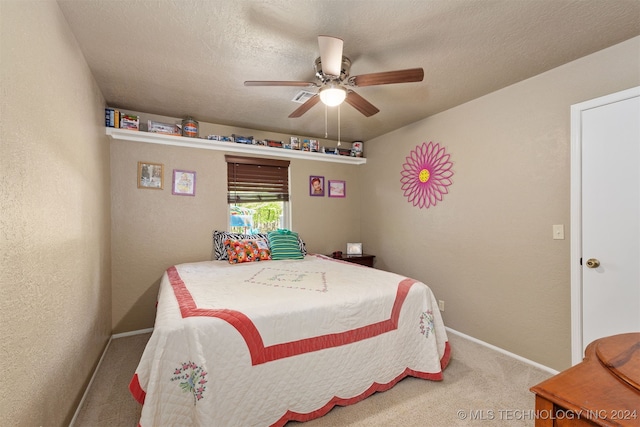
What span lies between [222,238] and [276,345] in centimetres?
204

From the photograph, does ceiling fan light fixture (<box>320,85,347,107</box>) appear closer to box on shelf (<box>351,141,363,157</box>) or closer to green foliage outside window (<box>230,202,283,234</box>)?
green foliage outside window (<box>230,202,283,234</box>)

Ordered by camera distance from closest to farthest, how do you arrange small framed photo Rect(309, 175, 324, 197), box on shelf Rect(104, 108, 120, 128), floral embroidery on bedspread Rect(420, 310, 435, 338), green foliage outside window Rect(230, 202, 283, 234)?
1. floral embroidery on bedspread Rect(420, 310, 435, 338)
2. box on shelf Rect(104, 108, 120, 128)
3. green foliage outside window Rect(230, 202, 283, 234)
4. small framed photo Rect(309, 175, 324, 197)

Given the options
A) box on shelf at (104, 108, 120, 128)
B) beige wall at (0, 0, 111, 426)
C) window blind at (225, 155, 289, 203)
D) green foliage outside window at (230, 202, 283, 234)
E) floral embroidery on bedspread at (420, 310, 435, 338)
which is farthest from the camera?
green foliage outside window at (230, 202, 283, 234)

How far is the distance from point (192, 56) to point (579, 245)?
3.15 meters

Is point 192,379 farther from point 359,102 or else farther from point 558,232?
point 558,232

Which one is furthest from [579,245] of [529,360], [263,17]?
[263,17]

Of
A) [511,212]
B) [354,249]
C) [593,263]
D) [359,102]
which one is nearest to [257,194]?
[354,249]

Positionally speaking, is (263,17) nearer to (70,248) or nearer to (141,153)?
(70,248)

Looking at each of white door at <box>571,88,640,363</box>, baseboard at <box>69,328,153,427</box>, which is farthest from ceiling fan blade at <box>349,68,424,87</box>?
Answer: baseboard at <box>69,328,153,427</box>

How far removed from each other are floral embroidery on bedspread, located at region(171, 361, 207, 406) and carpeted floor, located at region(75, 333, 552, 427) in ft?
2.09

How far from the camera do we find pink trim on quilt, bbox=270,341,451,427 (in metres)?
1.65

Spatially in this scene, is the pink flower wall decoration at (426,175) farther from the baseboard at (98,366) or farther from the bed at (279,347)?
the baseboard at (98,366)

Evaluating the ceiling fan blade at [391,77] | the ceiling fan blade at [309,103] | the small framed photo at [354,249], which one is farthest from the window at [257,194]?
the ceiling fan blade at [391,77]

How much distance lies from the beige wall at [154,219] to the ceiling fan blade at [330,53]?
218 centimetres
